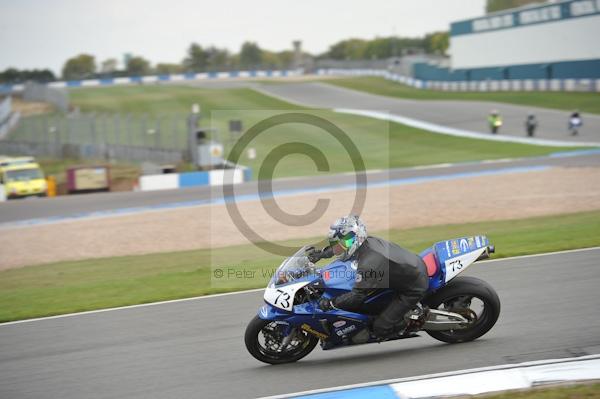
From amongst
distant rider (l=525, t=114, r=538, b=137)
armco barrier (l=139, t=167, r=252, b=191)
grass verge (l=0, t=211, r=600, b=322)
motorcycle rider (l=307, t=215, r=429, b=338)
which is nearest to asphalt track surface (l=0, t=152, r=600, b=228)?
armco barrier (l=139, t=167, r=252, b=191)

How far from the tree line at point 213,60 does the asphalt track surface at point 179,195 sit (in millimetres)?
86212

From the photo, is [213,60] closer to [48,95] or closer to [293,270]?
[48,95]

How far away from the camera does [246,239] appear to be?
1852 cm

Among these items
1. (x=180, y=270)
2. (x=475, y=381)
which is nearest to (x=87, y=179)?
(x=180, y=270)

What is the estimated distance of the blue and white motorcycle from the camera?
26.5ft

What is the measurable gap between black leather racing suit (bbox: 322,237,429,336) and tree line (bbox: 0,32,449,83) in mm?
109803

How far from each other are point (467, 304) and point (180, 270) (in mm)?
8095

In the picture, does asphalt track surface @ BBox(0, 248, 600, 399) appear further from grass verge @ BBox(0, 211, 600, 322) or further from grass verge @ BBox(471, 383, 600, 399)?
grass verge @ BBox(0, 211, 600, 322)

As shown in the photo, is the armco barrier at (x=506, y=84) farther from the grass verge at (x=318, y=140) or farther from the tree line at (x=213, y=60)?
the tree line at (x=213, y=60)

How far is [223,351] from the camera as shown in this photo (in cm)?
878

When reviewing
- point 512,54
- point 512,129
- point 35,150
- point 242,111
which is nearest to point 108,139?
point 35,150

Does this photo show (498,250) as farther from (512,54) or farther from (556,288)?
(512,54)

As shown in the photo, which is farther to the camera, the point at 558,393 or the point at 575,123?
the point at 575,123

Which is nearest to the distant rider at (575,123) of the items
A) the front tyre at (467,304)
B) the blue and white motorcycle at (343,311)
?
the blue and white motorcycle at (343,311)
